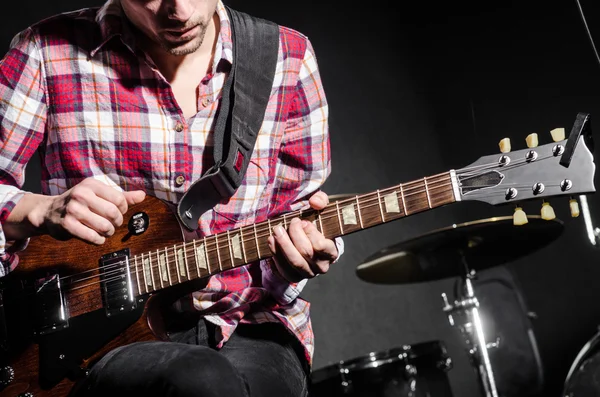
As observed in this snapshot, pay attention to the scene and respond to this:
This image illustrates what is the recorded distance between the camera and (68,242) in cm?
175

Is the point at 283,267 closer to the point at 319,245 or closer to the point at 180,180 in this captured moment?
the point at 319,245

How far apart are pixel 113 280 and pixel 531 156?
42.2 inches

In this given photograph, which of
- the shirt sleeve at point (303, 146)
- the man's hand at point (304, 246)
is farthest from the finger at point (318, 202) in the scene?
the shirt sleeve at point (303, 146)

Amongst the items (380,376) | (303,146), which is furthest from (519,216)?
(380,376)

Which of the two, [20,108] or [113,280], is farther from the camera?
[20,108]

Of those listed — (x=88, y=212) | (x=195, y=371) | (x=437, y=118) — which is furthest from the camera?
(x=437, y=118)

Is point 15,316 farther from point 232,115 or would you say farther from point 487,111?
point 487,111

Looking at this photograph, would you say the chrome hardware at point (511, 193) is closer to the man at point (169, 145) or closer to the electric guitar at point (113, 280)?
the electric guitar at point (113, 280)

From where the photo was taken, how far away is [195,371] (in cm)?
133

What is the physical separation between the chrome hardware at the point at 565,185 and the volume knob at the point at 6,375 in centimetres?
141

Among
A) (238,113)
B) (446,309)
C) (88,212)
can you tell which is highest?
(238,113)

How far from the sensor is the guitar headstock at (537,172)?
1364 millimetres

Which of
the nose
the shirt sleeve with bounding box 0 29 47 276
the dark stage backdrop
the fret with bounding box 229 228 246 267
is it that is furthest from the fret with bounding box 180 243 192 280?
the dark stage backdrop

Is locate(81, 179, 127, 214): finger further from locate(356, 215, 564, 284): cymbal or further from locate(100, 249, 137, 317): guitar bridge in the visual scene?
locate(356, 215, 564, 284): cymbal
